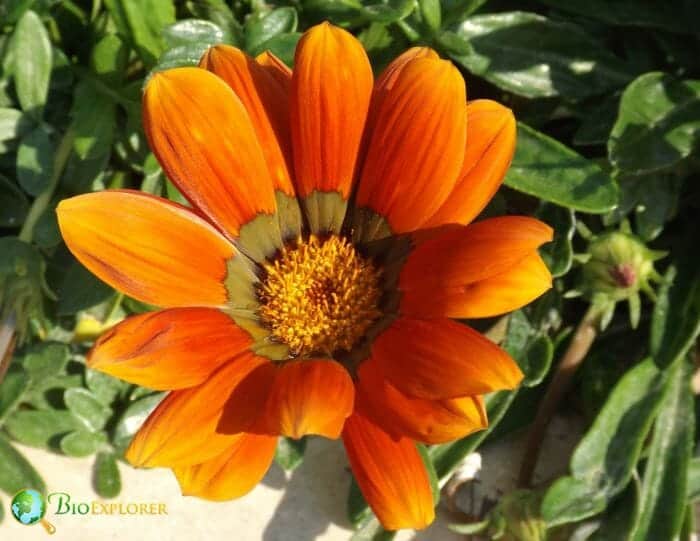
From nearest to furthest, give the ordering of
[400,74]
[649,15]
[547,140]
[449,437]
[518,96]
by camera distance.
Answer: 1. [449,437]
2. [400,74]
3. [547,140]
4. [649,15]
5. [518,96]

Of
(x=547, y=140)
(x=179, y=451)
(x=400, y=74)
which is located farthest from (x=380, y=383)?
(x=547, y=140)

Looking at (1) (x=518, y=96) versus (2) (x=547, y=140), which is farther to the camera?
(1) (x=518, y=96)

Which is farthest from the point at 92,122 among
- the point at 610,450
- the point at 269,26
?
the point at 610,450

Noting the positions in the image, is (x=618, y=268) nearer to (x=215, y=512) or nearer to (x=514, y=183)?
(x=514, y=183)

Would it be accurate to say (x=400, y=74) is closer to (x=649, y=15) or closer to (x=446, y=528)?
(x=649, y=15)

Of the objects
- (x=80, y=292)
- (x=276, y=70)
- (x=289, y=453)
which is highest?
(x=276, y=70)
